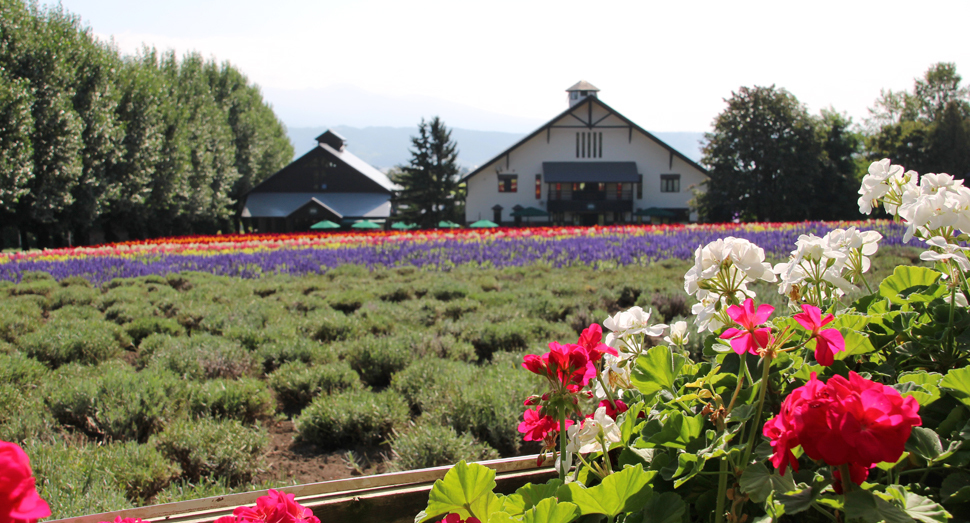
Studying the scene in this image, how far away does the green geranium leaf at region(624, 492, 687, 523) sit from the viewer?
1.03 meters

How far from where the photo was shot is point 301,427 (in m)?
4.11

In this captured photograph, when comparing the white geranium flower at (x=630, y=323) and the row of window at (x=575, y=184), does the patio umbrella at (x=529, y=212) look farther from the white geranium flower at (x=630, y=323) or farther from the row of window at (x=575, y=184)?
the white geranium flower at (x=630, y=323)

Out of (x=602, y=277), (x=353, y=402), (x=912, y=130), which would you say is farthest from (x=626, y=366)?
(x=912, y=130)

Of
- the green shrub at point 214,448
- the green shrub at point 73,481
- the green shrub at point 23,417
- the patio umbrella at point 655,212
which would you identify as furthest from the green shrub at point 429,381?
the patio umbrella at point 655,212

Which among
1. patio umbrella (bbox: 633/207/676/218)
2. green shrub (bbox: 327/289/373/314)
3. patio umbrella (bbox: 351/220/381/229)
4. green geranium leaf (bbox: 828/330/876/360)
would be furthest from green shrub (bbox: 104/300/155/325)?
patio umbrella (bbox: 633/207/676/218)

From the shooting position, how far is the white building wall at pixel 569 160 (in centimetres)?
4416

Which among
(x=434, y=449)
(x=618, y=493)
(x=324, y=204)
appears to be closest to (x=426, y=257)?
(x=434, y=449)

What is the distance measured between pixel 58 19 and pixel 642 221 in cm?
3807

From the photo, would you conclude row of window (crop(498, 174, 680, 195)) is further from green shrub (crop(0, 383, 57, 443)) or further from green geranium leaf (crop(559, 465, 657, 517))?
green geranium leaf (crop(559, 465, 657, 517))

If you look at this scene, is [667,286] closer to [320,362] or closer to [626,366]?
[320,362]

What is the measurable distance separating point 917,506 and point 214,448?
148 inches

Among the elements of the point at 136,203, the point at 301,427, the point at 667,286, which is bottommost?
the point at 301,427

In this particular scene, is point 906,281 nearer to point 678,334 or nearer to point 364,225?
point 678,334

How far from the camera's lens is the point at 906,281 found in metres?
1.54
